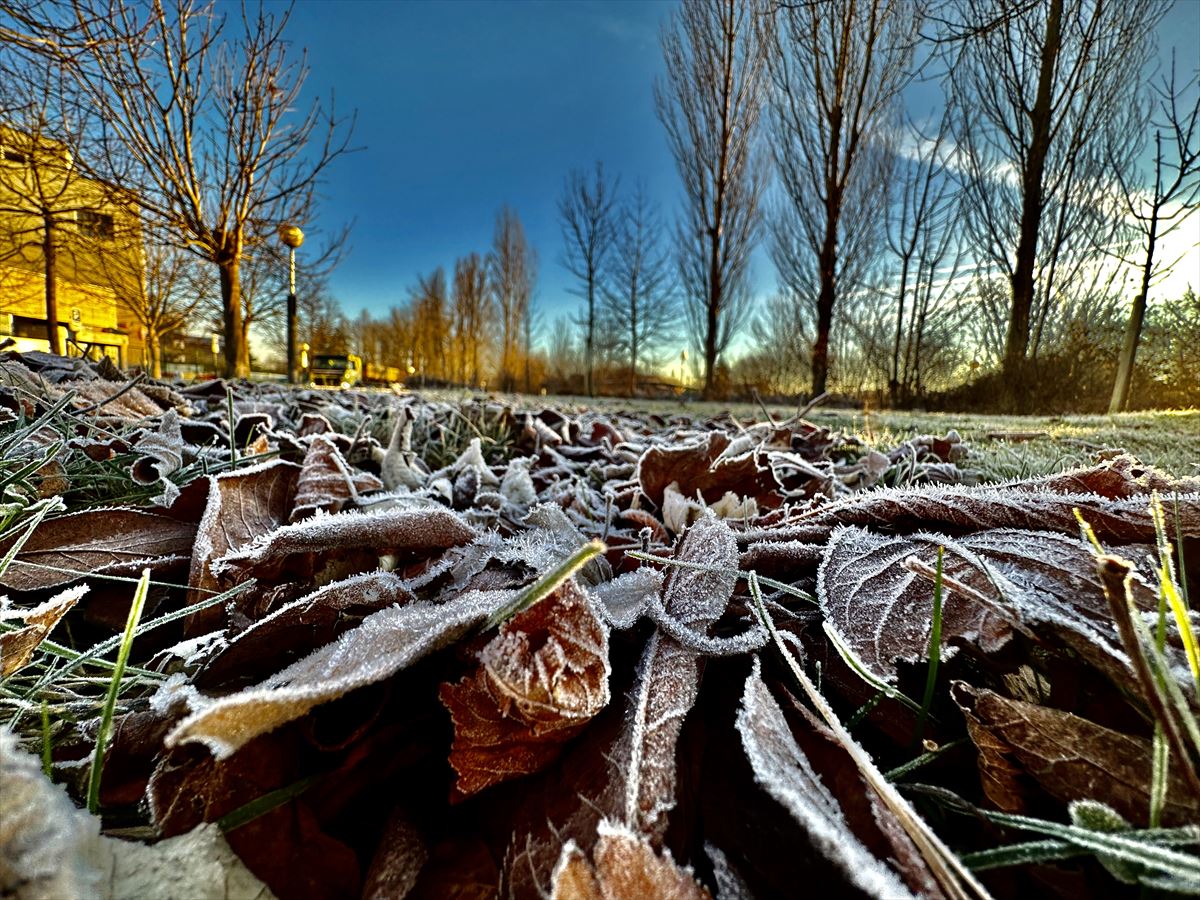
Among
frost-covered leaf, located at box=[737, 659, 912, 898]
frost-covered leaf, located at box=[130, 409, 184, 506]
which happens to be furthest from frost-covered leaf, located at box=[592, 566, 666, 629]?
frost-covered leaf, located at box=[130, 409, 184, 506]

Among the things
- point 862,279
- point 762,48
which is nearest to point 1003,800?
point 762,48

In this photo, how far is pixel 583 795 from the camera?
35cm

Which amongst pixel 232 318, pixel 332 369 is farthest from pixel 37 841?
pixel 332 369

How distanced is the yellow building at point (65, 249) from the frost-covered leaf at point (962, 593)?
82.6 inches

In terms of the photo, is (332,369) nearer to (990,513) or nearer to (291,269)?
(291,269)

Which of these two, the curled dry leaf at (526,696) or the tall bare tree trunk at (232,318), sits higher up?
the tall bare tree trunk at (232,318)

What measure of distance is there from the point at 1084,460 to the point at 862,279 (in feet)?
58.5

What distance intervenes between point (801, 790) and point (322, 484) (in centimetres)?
75

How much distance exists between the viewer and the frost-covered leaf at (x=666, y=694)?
1.09 ft

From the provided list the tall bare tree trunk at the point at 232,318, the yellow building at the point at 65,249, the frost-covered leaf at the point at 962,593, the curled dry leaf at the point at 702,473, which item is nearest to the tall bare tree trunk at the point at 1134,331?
the curled dry leaf at the point at 702,473

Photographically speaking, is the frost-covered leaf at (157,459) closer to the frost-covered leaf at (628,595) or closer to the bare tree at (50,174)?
the frost-covered leaf at (628,595)

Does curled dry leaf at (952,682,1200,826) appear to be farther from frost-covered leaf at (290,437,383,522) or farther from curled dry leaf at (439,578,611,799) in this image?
frost-covered leaf at (290,437,383,522)

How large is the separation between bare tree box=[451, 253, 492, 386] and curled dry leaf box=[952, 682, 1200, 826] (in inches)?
1123

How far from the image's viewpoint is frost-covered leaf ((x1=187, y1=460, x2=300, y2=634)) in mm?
572
